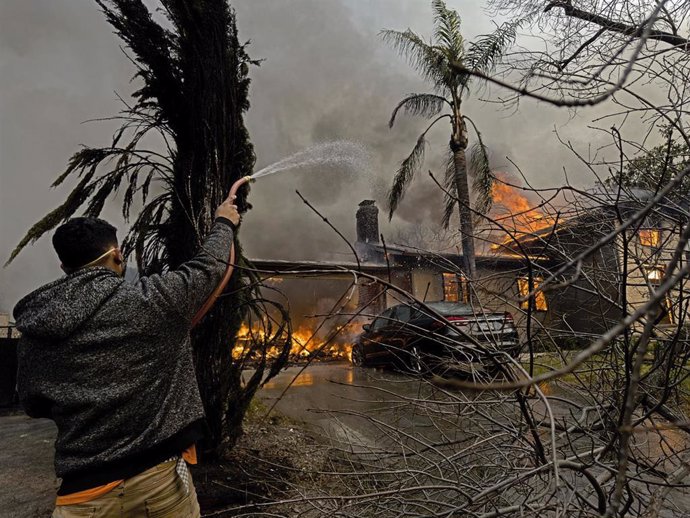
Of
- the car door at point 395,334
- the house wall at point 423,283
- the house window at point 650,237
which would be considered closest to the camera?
the car door at point 395,334

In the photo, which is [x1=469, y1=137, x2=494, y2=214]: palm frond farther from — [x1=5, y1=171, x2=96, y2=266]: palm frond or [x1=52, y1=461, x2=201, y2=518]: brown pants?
[x1=52, y1=461, x2=201, y2=518]: brown pants

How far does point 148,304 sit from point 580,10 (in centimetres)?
493

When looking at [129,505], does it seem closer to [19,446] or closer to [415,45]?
[19,446]

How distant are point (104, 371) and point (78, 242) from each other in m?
0.54

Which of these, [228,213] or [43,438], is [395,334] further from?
[43,438]

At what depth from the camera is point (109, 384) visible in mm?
1479

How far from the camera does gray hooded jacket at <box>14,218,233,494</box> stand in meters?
1.45

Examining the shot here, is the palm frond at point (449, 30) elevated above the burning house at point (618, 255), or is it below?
above

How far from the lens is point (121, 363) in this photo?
4.92 feet

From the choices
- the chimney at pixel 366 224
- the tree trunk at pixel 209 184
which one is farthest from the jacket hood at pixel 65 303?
the chimney at pixel 366 224

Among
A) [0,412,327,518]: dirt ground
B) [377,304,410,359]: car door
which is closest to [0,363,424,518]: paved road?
[0,412,327,518]: dirt ground

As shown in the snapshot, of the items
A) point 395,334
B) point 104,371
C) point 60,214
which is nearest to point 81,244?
point 104,371

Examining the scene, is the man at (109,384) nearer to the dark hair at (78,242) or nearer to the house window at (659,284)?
the dark hair at (78,242)

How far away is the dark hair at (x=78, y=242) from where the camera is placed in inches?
64.5
